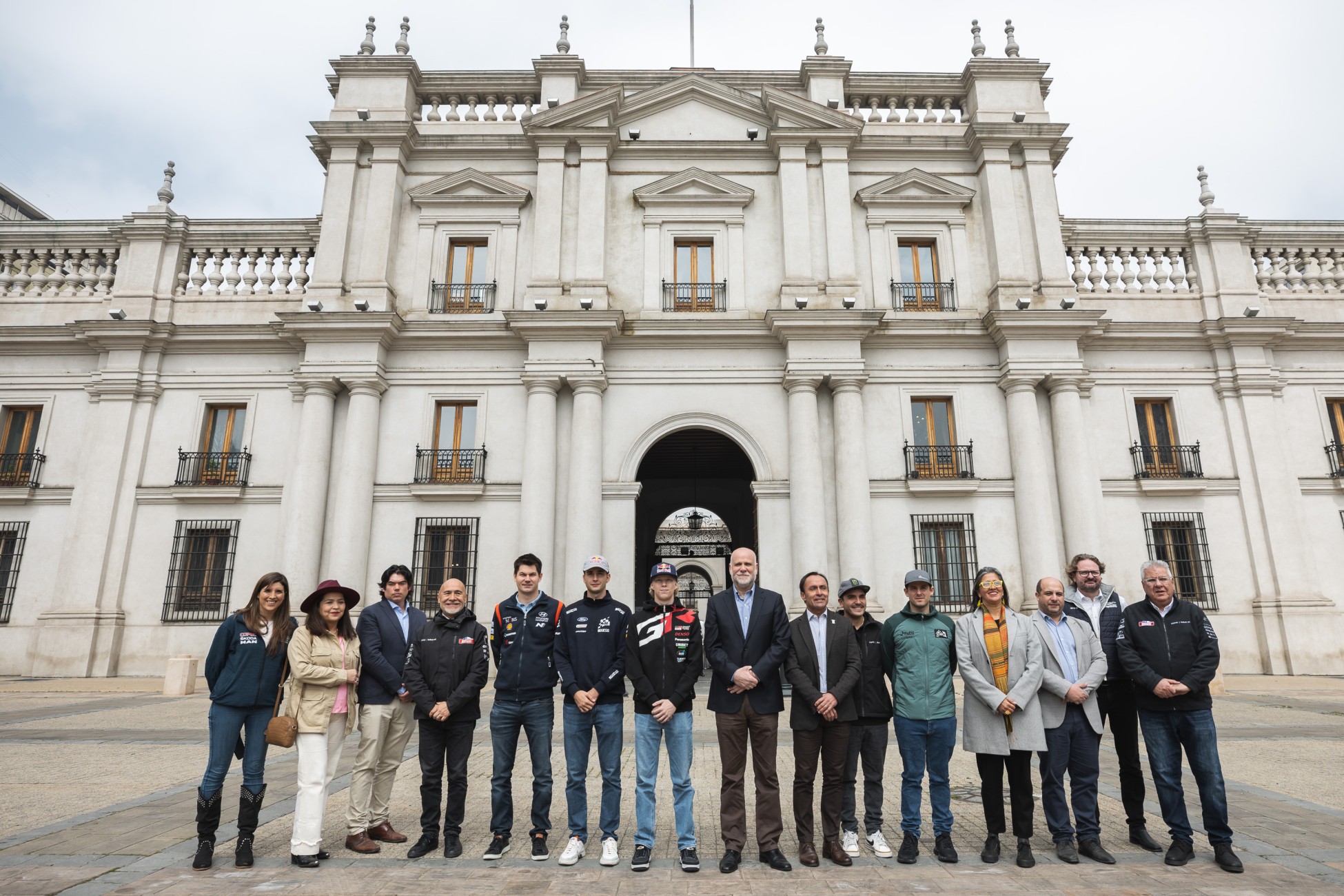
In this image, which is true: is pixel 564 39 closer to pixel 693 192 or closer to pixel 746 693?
pixel 693 192

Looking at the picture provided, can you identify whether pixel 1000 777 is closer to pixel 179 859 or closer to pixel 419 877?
pixel 419 877

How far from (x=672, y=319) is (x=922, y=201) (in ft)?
22.9

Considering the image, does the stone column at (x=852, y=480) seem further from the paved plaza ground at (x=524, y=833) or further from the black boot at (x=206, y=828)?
the black boot at (x=206, y=828)

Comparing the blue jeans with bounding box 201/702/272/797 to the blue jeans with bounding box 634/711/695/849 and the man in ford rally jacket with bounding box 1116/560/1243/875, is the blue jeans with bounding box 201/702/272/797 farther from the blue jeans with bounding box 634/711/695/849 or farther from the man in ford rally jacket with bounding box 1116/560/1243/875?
the man in ford rally jacket with bounding box 1116/560/1243/875

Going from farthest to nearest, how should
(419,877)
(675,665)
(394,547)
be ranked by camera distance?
(394,547), (675,665), (419,877)

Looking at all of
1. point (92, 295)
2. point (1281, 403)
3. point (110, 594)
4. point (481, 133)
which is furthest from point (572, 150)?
point (1281, 403)

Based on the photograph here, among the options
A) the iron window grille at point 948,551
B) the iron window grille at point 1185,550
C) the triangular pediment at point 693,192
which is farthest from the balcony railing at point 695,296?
the iron window grille at point 1185,550

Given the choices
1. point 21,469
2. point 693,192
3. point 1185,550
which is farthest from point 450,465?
point 1185,550

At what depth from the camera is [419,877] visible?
5004mm

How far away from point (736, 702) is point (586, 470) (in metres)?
11.4

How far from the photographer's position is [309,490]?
16938 mm

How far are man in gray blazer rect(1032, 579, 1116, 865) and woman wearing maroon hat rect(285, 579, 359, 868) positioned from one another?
5.00m

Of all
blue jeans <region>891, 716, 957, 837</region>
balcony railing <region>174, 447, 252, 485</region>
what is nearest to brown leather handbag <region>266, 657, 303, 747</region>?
blue jeans <region>891, 716, 957, 837</region>

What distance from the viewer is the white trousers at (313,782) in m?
5.20
